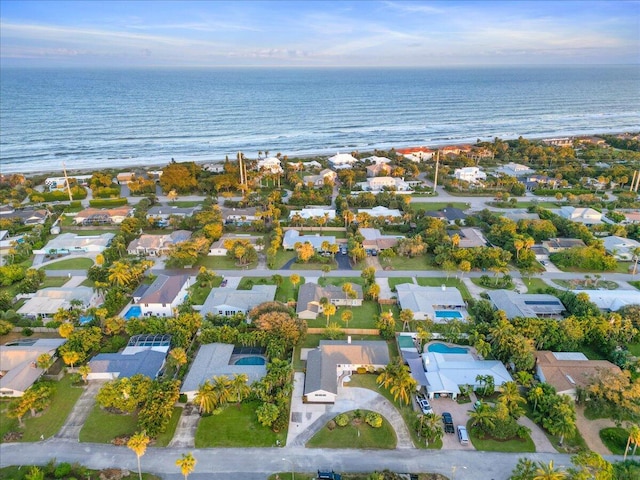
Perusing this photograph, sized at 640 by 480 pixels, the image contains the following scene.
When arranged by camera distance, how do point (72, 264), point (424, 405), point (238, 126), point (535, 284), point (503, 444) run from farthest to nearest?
point (238, 126), point (72, 264), point (535, 284), point (424, 405), point (503, 444)

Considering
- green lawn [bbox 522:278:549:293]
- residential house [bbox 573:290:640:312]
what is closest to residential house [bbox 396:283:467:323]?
green lawn [bbox 522:278:549:293]

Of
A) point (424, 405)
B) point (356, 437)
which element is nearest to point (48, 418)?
point (356, 437)

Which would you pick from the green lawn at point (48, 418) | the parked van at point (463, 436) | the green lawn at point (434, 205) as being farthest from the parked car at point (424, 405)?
the green lawn at point (434, 205)

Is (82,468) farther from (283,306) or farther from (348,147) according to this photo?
(348,147)

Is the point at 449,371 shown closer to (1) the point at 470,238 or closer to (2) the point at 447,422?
(2) the point at 447,422

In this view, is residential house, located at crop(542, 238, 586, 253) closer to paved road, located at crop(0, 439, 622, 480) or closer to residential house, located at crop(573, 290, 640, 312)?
residential house, located at crop(573, 290, 640, 312)

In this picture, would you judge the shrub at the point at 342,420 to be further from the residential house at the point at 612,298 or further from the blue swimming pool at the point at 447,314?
the residential house at the point at 612,298
